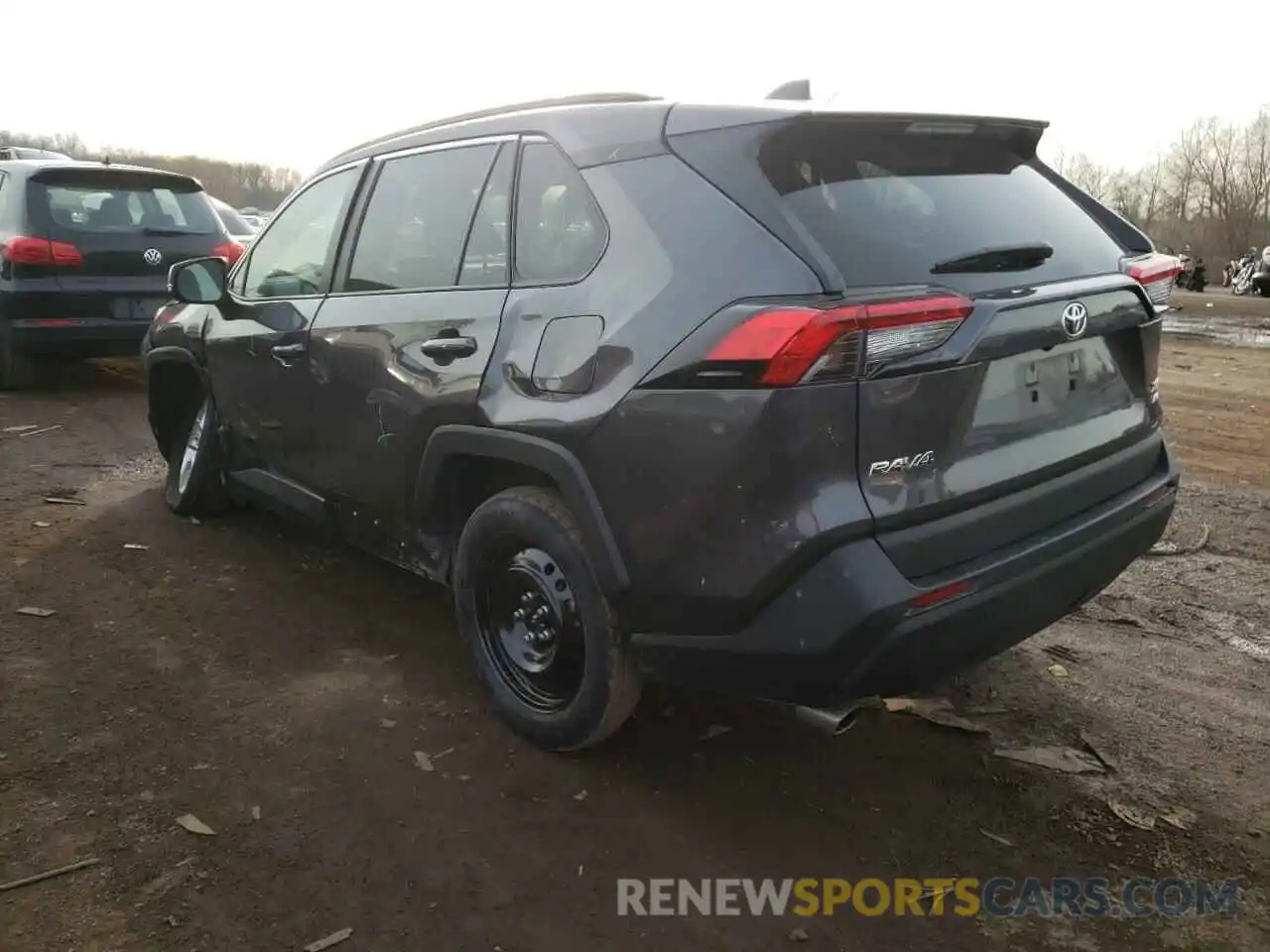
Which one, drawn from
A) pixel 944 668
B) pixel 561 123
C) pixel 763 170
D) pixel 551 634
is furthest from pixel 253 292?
pixel 944 668

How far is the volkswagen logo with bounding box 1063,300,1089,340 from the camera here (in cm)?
264

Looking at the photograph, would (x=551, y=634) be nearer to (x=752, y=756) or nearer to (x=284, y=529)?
(x=752, y=756)

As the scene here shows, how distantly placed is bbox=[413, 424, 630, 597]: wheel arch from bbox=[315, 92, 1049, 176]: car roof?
81 cm

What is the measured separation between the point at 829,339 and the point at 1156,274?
4.78 feet

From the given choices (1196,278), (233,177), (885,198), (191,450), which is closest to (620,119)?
(885,198)

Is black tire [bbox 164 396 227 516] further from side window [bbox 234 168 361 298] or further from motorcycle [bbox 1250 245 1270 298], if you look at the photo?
motorcycle [bbox 1250 245 1270 298]

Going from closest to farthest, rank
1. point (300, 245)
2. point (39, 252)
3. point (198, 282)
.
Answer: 1. point (300, 245)
2. point (198, 282)
3. point (39, 252)

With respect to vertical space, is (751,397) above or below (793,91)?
below

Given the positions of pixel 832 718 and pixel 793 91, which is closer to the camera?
pixel 832 718

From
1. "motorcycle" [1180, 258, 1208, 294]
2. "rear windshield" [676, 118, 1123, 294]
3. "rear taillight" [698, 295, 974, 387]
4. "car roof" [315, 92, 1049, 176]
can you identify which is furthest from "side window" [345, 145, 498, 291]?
"motorcycle" [1180, 258, 1208, 294]

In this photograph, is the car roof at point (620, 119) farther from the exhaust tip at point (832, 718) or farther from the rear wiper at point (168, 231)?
the rear wiper at point (168, 231)

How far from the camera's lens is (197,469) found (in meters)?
5.07

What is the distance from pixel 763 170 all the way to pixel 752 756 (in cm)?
174

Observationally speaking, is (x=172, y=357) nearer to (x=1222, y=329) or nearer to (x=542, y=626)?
(x=542, y=626)
